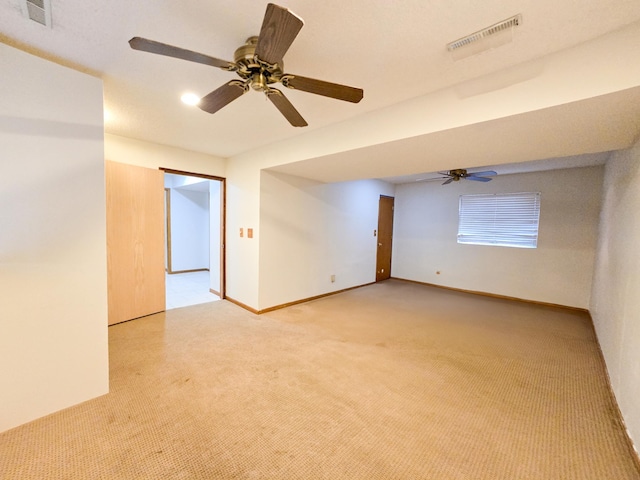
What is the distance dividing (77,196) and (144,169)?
195cm

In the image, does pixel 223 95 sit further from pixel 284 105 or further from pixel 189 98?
pixel 189 98

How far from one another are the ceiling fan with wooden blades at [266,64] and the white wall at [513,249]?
5.04 meters

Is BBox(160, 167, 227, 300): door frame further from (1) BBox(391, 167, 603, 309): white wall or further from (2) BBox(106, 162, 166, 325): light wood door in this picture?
A: (1) BBox(391, 167, 603, 309): white wall

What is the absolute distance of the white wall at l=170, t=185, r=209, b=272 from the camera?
681 centimetres

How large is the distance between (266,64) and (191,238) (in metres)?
6.54

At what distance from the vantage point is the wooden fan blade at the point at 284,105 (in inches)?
64.6

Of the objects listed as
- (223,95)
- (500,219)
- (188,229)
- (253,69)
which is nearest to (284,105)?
(253,69)

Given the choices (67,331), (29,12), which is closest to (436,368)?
(67,331)

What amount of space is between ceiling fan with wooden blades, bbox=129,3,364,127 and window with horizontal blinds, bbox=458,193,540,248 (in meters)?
5.01

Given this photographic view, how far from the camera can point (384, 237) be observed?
6.54m

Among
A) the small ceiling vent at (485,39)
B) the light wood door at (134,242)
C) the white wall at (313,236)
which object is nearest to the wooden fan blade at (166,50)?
the small ceiling vent at (485,39)

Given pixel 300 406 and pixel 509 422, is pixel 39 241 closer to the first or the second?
pixel 300 406

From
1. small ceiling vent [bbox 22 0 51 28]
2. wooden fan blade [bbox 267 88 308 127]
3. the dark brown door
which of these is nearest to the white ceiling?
small ceiling vent [bbox 22 0 51 28]

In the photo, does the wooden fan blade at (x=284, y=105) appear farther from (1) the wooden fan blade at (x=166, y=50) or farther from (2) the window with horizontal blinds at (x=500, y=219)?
(2) the window with horizontal blinds at (x=500, y=219)
